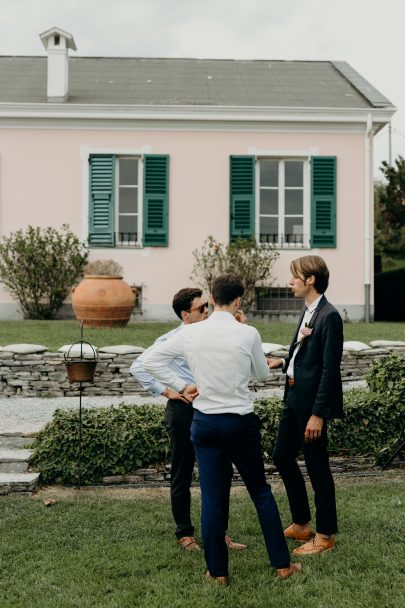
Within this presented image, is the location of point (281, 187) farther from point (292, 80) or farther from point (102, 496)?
point (102, 496)

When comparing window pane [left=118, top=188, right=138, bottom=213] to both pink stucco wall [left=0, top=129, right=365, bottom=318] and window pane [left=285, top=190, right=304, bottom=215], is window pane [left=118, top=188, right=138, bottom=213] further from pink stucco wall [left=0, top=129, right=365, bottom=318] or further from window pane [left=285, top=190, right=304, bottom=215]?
window pane [left=285, top=190, right=304, bottom=215]

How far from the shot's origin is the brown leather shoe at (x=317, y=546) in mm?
4137

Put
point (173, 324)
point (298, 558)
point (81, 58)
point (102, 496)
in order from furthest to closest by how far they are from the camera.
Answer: point (81, 58)
point (173, 324)
point (102, 496)
point (298, 558)

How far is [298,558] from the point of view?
160 inches

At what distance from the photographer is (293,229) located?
15.8 m

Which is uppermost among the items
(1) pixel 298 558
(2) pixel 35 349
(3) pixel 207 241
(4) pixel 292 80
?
(4) pixel 292 80

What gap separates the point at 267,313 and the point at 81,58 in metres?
8.44

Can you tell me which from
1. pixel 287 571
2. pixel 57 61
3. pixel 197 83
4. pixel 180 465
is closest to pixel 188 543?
pixel 180 465

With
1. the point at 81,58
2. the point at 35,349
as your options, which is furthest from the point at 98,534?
the point at 81,58

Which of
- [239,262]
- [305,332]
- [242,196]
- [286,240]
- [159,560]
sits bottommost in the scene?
[159,560]

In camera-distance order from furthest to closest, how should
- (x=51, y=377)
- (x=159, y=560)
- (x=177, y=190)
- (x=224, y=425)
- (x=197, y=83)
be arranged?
(x=197, y=83) → (x=177, y=190) → (x=51, y=377) → (x=159, y=560) → (x=224, y=425)

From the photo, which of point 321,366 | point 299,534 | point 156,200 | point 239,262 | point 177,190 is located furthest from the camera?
point 177,190

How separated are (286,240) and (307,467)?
11745 mm

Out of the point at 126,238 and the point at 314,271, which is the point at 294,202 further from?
the point at 314,271
